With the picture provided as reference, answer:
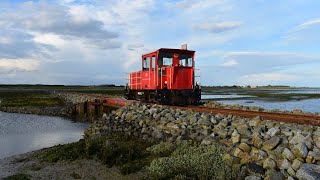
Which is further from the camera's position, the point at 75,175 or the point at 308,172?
the point at 75,175

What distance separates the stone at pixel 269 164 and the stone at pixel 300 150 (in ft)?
1.93

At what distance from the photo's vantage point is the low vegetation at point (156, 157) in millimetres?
8117

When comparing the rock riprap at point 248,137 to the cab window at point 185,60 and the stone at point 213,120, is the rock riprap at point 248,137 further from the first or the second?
the cab window at point 185,60

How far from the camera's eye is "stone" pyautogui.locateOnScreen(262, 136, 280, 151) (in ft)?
27.1

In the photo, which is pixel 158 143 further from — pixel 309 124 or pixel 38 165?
pixel 309 124

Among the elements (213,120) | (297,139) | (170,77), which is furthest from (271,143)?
(170,77)

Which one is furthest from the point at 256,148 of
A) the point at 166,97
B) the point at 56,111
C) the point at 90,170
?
the point at 56,111

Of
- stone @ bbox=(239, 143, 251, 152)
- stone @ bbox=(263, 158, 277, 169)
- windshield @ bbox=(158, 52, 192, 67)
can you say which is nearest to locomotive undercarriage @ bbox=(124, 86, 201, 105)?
windshield @ bbox=(158, 52, 192, 67)

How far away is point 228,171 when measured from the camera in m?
7.74

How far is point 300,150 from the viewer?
7625 mm

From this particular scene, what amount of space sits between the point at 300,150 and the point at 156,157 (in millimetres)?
3902

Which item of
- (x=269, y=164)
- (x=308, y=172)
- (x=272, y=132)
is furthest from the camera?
(x=272, y=132)

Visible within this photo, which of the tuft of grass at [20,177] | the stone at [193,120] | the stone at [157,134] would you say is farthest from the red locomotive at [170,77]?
the tuft of grass at [20,177]

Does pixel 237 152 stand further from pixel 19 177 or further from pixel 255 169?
pixel 19 177
